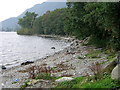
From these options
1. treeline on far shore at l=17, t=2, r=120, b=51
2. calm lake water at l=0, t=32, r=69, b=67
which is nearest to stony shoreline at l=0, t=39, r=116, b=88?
treeline on far shore at l=17, t=2, r=120, b=51

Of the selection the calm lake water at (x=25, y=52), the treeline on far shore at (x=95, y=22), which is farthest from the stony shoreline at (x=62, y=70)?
the calm lake water at (x=25, y=52)

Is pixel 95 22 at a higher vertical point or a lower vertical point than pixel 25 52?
higher

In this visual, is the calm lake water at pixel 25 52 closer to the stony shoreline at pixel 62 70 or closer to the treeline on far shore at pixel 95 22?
the treeline on far shore at pixel 95 22

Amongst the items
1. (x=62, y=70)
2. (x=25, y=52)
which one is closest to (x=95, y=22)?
(x=62, y=70)

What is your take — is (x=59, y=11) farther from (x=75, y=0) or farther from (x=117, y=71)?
(x=117, y=71)

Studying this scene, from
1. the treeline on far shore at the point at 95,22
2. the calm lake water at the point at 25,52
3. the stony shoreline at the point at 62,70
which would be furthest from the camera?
the calm lake water at the point at 25,52

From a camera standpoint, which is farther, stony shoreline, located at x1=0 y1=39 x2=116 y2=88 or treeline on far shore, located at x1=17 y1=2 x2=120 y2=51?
treeline on far shore, located at x1=17 y1=2 x2=120 y2=51

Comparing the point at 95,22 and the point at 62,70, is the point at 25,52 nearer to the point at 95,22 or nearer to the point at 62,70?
the point at 95,22

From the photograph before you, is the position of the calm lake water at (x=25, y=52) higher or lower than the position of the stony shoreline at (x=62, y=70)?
lower

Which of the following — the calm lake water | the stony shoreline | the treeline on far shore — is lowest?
the calm lake water

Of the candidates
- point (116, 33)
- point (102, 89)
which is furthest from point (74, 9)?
point (102, 89)

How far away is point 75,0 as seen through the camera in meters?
36.6

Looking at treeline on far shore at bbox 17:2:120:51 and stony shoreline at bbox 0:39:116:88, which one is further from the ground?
treeline on far shore at bbox 17:2:120:51

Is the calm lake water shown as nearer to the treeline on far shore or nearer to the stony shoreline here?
the treeline on far shore
